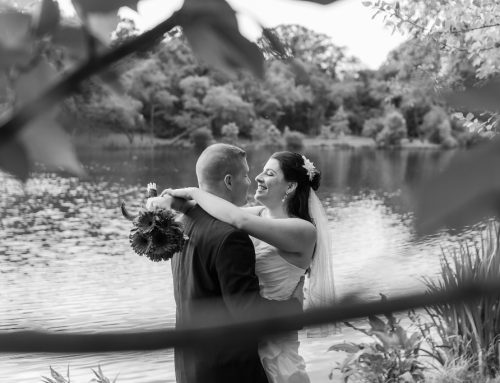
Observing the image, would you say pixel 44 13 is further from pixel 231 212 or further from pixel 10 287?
pixel 10 287

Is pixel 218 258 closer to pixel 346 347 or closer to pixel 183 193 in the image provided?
pixel 183 193

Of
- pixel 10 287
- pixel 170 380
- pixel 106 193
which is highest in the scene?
pixel 106 193

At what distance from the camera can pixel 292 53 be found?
228 mm

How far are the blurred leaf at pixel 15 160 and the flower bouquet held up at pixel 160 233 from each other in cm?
204

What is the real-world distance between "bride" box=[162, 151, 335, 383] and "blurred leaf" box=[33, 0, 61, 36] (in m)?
1.86

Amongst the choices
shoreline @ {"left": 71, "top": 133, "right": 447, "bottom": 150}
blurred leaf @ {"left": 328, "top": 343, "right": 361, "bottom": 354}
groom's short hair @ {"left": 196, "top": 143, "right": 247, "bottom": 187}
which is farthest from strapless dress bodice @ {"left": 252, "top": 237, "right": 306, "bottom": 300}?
blurred leaf @ {"left": 328, "top": 343, "right": 361, "bottom": 354}

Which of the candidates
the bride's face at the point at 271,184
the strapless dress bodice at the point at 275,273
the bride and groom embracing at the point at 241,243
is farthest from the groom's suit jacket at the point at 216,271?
the bride's face at the point at 271,184

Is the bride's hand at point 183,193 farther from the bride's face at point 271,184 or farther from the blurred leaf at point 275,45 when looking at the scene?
the blurred leaf at point 275,45

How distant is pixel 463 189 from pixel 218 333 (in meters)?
0.05

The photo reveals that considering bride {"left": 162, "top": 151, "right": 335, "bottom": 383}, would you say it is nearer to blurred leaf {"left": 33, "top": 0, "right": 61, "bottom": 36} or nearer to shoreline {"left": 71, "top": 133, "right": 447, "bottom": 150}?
shoreline {"left": 71, "top": 133, "right": 447, "bottom": 150}

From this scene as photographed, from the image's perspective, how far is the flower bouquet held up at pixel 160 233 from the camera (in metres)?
2.22

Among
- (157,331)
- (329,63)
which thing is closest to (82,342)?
(157,331)

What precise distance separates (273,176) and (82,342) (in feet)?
8.62

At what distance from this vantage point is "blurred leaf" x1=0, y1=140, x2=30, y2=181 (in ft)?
0.59
